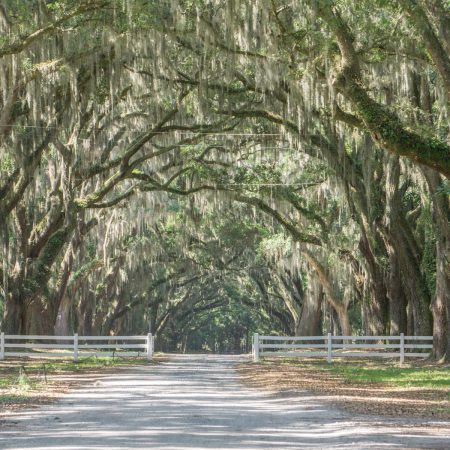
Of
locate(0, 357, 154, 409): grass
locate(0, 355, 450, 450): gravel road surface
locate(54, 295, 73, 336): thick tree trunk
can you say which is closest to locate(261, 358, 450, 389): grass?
locate(0, 355, 450, 450): gravel road surface

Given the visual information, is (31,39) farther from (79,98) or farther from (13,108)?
(79,98)

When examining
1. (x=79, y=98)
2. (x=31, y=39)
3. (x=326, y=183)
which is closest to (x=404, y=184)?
(x=326, y=183)

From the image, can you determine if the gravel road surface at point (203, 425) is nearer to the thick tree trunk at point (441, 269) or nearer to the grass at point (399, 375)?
the grass at point (399, 375)

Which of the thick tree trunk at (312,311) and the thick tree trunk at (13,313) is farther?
the thick tree trunk at (312,311)

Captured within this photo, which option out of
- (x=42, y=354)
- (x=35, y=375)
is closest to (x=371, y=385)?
(x=35, y=375)

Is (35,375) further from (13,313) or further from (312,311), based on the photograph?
(312,311)

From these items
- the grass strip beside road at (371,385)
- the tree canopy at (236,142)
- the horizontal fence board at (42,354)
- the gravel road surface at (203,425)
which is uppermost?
the tree canopy at (236,142)

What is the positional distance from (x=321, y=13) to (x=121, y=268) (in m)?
30.2

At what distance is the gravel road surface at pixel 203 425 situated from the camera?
8062 mm

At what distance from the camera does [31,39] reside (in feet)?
53.5

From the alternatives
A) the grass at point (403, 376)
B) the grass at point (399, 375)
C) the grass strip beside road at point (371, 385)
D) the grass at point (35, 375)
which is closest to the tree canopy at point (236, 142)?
the grass at point (399, 375)

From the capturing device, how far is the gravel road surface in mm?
8062

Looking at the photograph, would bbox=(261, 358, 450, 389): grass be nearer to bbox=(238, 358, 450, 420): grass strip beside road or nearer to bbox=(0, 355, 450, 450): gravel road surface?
bbox=(238, 358, 450, 420): grass strip beside road

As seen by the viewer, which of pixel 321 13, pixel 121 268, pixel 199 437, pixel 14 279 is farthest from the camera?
pixel 121 268
